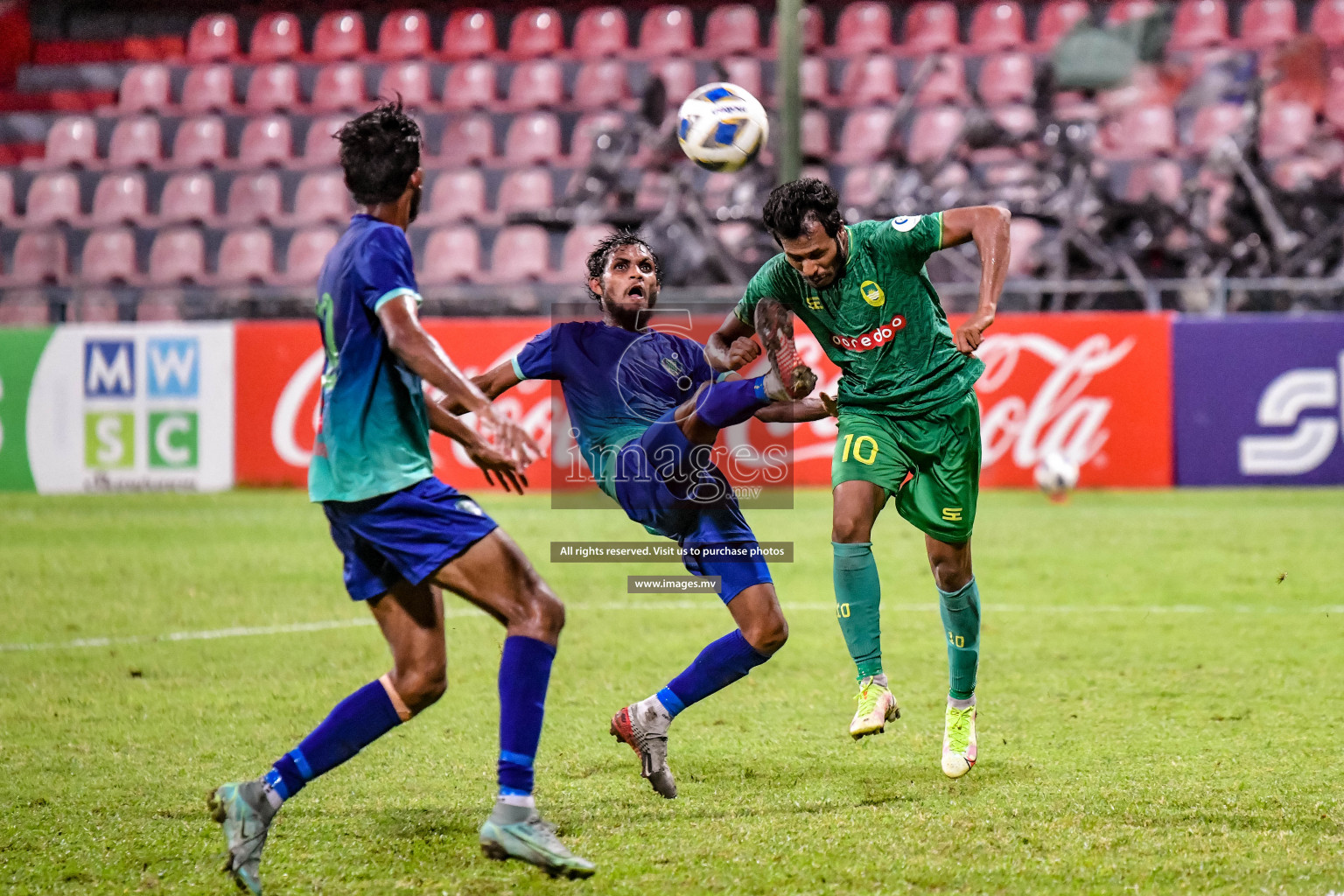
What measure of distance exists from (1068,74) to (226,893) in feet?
56.1

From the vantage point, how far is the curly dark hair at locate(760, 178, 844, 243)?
4918 mm

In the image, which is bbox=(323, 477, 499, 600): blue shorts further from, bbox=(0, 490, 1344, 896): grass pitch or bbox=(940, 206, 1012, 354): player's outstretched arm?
bbox=(940, 206, 1012, 354): player's outstretched arm

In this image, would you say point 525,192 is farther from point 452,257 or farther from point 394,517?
point 394,517

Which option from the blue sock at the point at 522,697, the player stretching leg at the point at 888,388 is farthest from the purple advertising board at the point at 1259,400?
the blue sock at the point at 522,697

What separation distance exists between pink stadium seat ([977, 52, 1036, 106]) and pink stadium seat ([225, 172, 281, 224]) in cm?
926

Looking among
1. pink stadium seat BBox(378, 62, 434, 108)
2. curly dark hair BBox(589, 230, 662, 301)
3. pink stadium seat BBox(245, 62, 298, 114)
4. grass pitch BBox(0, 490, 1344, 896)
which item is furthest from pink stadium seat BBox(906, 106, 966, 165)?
curly dark hair BBox(589, 230, 662, 301)

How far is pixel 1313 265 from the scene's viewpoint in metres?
15.0

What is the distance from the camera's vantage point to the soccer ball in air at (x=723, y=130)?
20.3 feet

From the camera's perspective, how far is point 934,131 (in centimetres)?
1811

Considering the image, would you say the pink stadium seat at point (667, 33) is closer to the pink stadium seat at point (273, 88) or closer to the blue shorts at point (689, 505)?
the pink stadium seat at point (273, 88)

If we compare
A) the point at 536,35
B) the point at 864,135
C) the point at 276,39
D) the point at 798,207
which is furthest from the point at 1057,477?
the point at 276,39

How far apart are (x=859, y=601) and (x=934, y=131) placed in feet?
46.1

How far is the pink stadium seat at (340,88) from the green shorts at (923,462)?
51.9 ft

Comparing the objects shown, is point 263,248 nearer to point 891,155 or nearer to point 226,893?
point 891,155
